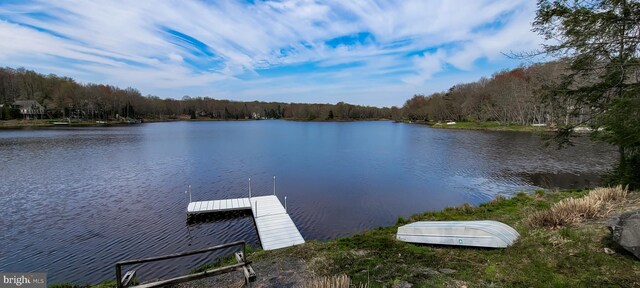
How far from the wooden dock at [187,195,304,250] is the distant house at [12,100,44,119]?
376ft

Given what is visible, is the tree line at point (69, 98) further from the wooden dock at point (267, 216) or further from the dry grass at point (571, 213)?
the dry grass at point (571, 213)

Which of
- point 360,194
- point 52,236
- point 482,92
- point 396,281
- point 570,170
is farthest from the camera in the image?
point 482,92

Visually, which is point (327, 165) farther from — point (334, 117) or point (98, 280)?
point (334, 117)

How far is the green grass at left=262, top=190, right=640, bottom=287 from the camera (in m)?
5.38

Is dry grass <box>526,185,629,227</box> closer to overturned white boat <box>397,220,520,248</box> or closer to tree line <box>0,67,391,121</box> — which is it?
overturned white boat <box>397,220,520,248</box>

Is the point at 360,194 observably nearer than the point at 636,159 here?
No

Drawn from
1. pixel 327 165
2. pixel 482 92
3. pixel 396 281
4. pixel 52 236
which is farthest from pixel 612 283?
pixel 482 92

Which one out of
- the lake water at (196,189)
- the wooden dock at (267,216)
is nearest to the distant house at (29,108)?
the lake water at (196,189)

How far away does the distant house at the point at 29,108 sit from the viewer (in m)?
94.4

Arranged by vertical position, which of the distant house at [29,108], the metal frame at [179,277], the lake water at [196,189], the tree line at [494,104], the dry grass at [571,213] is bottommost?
the lake water at [196,189]

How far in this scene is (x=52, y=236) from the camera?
44.9 feet

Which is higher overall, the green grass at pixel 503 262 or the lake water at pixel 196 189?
the green grass at pixel 503 262

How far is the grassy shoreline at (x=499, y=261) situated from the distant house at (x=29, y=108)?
409ft

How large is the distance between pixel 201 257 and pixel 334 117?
163702 millimetres
